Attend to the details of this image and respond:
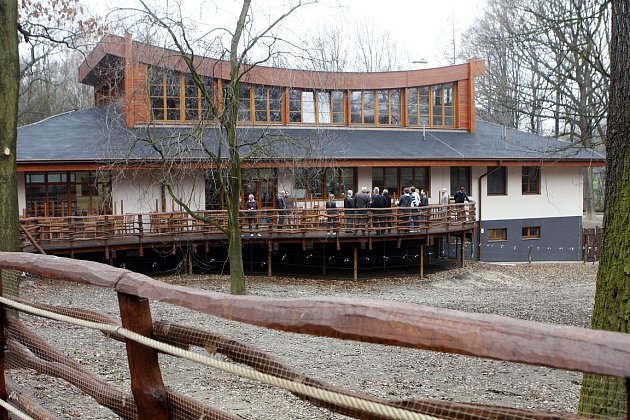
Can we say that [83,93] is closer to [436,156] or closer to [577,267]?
[436,156]

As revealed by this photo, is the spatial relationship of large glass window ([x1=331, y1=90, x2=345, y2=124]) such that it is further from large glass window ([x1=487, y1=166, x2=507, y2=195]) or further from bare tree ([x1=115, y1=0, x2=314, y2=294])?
bare tree ([x1=115, y1=0, x2=314, y2=294])

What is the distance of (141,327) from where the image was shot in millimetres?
2291

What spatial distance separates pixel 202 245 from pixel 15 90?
13.3 metres

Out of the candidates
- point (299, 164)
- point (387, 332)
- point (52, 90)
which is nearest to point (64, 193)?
point (299, 164)

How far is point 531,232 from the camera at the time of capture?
28.6 metres

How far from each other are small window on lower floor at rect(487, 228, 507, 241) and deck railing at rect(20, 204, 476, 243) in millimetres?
5925

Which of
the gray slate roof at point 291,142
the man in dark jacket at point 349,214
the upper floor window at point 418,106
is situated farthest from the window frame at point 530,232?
the man in dark jacket at point 349,214

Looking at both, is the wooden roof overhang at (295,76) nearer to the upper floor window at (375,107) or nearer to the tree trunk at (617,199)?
the upper floor window at (375,107)

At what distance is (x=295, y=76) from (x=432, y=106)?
12672 millimetres

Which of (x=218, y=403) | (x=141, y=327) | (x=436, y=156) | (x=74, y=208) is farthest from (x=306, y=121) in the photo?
(x=141, y=327)

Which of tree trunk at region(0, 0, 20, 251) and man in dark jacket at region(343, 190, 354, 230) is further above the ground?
tree trunk at region(0, 0, 20, 251)

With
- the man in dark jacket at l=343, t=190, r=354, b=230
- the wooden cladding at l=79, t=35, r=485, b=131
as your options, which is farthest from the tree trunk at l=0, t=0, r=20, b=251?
the wooden cladding at l=79, t=35, r=485, b=131

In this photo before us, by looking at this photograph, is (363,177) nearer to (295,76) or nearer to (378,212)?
(378,212)

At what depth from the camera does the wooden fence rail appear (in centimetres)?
133
